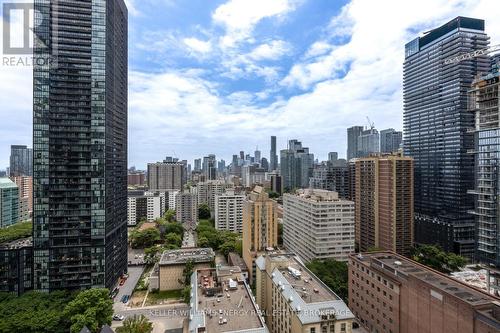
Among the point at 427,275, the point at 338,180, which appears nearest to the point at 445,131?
the point at 338,180

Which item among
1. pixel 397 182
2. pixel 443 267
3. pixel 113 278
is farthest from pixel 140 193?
pixel 443 267

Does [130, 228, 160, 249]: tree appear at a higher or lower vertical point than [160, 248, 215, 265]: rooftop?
lower

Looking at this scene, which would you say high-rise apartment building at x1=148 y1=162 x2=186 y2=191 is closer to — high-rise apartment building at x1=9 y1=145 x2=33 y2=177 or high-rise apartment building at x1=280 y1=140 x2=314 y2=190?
high-rise apartment building at x1=9 y1=145 x2=33 y2=177

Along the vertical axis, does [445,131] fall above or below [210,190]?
above

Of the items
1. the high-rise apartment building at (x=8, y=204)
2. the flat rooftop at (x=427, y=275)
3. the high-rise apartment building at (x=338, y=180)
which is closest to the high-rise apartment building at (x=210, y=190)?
the high-rise apartment building at (x=338, y=180)

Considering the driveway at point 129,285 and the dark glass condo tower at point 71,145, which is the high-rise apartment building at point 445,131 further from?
the dark glass condo tower at point 71,145

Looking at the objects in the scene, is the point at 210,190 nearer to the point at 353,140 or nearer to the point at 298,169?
the point at 298,169

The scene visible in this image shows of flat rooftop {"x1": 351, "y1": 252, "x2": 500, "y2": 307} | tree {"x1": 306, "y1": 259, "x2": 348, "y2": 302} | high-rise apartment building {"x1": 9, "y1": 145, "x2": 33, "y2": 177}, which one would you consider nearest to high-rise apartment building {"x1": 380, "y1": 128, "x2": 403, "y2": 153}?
tree {"x1": 306, "y1": 259, "x2": 348, "y2": 302}
